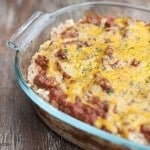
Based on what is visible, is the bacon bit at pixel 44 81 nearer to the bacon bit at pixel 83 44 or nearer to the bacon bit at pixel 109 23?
the bacon bit at pixel 83 44

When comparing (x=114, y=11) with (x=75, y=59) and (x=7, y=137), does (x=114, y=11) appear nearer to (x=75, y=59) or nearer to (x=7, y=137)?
(x=75, y=59)

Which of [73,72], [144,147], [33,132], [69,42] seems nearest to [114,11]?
[69,42]

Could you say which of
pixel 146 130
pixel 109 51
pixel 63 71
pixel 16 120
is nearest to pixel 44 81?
pixel 63 71

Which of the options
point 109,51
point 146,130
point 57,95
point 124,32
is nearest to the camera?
point 146,130

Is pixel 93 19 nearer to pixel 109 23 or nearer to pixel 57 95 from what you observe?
pixel 109 23

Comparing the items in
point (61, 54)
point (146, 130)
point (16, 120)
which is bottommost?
point (16, 120)

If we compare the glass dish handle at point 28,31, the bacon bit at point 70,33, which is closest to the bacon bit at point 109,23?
the bacon bit at point 70,33
